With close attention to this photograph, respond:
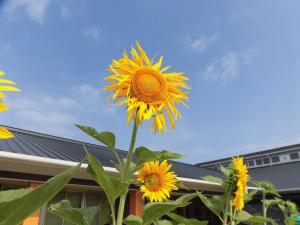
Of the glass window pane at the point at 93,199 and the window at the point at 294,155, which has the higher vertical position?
the window at the point at 294,155

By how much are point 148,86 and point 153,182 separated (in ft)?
3.03

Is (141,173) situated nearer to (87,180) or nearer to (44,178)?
(44,178)

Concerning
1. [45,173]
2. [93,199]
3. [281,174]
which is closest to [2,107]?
[45,173]

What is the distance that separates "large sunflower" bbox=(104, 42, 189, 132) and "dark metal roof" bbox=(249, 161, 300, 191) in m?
15.6

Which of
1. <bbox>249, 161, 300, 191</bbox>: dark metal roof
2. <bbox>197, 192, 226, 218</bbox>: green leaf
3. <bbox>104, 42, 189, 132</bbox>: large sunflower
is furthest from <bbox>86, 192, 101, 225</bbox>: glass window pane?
<bbox>249, 161, 300, 191</bbox>: dark metal roof

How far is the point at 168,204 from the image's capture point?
3.63ft

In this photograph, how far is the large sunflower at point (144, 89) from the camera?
1.38 metres

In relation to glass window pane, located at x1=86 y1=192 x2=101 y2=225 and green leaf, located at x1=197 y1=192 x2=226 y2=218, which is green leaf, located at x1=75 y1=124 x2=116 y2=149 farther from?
glass window pane, located at x1=86 y1=192 x2=101 y2=225

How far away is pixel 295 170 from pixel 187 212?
7648mm

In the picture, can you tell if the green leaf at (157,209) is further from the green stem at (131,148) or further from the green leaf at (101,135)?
the green leaf at (101,135)

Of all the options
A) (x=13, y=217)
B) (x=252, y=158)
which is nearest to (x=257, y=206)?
(x=252, y=158)

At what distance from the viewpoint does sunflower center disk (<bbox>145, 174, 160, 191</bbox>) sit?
6.80ft

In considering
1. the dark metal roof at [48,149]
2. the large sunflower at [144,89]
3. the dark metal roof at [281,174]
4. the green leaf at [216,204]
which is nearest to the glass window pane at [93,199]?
the dark metal roof at [48,149]

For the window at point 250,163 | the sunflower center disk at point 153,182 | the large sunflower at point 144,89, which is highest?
the window at point 250,163
